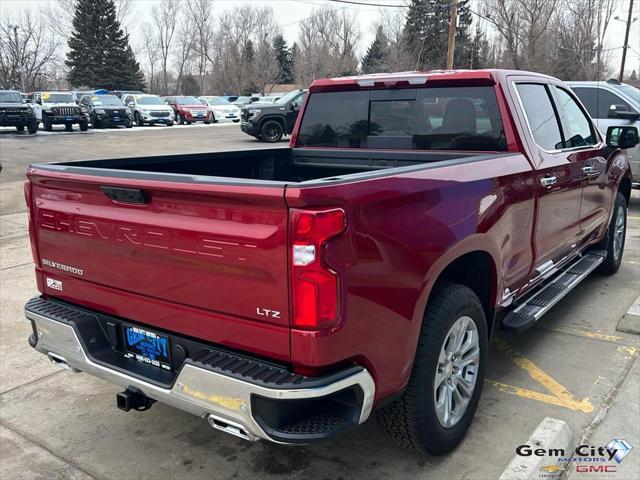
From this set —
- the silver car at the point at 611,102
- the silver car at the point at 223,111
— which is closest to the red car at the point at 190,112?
the silver car at the point at 223,111

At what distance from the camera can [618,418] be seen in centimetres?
340

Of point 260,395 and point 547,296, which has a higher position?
point 260,395

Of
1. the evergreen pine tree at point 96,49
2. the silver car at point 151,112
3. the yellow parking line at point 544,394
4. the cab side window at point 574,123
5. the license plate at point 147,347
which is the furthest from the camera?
the evergreen pine tree at point 96,49

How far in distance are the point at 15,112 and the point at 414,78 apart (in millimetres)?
23562

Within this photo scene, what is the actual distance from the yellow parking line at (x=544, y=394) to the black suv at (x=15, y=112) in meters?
24.1

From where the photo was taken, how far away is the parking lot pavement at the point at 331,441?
9.87 ft

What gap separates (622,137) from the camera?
5.19 meters

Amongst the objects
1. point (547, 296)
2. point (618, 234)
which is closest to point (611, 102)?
point (618, 234)

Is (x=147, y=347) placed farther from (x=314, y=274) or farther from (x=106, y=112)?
(x=106, y=112)

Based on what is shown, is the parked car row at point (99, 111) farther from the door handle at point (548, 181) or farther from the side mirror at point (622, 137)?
the door handle at point (548, 181)

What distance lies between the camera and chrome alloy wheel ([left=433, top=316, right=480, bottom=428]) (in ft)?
9.59

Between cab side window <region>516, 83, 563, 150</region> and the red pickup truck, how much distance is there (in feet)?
0.10

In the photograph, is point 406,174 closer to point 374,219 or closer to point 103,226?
point 374,219

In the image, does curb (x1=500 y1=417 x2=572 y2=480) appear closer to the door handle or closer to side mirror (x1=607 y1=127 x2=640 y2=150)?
the door handle
